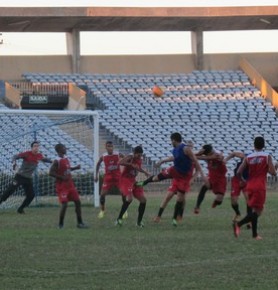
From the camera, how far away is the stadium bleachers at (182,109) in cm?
4834

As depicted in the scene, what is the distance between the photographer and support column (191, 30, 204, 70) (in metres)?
57.1

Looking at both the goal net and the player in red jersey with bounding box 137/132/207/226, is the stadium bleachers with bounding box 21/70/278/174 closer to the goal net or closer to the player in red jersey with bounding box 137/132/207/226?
the goal net

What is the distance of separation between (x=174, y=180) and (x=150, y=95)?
3127 centimetres

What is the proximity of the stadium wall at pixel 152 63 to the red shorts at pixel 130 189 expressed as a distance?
32998 mm

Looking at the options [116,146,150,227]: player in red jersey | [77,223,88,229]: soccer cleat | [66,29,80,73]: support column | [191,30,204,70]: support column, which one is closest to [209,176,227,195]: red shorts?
[116,146,150,227]: player in red jersey

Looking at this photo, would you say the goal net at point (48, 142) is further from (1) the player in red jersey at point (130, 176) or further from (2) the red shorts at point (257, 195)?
(2) the red shorts at point (257, 195)

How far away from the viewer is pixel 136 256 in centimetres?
1525

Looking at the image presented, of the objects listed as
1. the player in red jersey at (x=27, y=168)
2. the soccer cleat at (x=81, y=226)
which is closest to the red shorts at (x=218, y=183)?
the soccer cleat at (x=81, y=226)

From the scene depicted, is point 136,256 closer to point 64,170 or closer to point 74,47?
point 64,170

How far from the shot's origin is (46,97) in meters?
50.9

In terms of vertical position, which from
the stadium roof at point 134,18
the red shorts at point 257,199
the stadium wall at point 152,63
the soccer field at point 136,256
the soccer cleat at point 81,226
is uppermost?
the stadium roof at point 134,18

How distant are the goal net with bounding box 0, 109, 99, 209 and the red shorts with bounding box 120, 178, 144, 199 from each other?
23.8 feet

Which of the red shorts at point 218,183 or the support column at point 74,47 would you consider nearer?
the red shorts at point 218,183

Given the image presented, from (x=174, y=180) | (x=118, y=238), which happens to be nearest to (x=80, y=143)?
(x=174, y=180)
